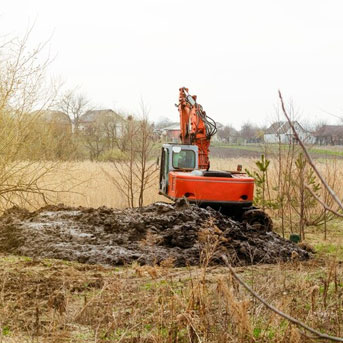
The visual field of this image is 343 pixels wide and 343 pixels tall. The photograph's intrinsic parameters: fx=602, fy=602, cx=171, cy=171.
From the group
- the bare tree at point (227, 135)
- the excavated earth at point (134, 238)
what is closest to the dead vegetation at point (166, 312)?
the excavated earth at point (134, 238)

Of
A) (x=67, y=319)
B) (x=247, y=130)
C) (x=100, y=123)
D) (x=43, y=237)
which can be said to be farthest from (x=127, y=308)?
(x=247, y=130)

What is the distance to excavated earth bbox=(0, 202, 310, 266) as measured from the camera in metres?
8.89

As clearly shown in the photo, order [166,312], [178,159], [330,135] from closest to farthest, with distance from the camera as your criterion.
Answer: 1. [166,312]
2. [178,159]
3. [330,135]

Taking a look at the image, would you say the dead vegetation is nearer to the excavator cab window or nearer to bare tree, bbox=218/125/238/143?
the excavator cab window

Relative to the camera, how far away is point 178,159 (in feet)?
42.0

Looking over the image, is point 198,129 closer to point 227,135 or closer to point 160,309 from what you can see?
point 160,309

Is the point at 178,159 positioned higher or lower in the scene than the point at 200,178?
higher

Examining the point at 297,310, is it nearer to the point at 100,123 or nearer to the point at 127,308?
the point at 127,308

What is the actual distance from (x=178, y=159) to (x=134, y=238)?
11.1 feet

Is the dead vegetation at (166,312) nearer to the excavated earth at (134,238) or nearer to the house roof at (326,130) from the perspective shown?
the excavated earth at (134,238)

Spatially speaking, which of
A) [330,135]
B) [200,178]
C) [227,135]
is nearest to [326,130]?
[330,135]

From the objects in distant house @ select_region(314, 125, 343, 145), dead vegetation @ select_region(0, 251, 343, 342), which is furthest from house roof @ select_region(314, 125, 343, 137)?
dead vegetation @ select_region(0, 251, 343, 342)

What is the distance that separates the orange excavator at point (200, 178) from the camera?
11.5 metres

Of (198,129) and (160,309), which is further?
(198,129)
